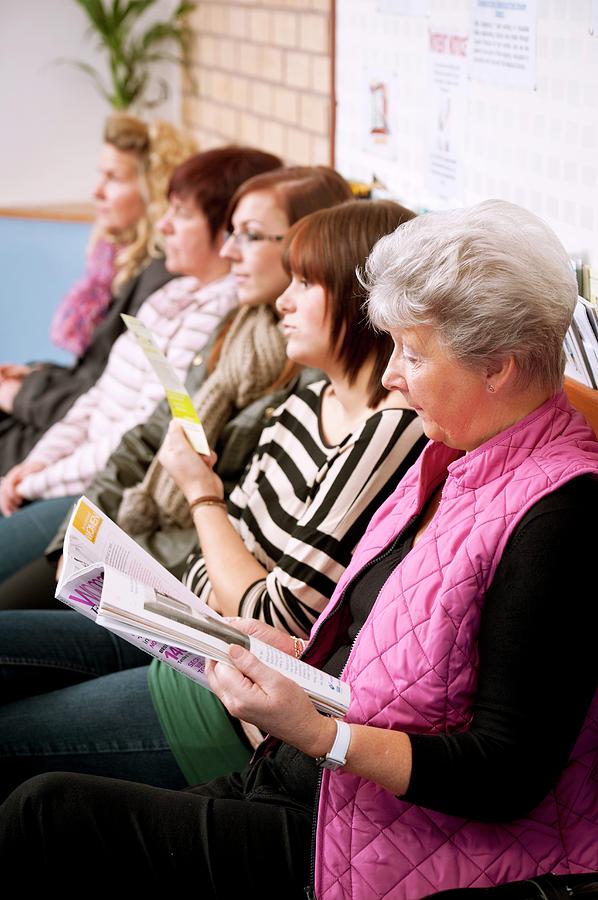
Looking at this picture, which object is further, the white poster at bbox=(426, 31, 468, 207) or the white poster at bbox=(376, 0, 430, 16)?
the white poster at bbox=(376, 0, 430, 16)

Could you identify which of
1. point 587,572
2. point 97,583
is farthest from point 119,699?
point 587,572

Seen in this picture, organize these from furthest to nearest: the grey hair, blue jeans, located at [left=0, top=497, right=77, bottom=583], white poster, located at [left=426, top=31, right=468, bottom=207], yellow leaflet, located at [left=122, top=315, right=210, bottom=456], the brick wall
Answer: the brick wall, blue jeans, located at [left=0, top=497, right=77, bottom=583], white poster, located at [left=426, top=31, right=468, bottom=207], yellow leaflet, located at [left=122, top=315, right=210, bottom=456], the grey hair

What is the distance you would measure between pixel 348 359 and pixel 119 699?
0.71m

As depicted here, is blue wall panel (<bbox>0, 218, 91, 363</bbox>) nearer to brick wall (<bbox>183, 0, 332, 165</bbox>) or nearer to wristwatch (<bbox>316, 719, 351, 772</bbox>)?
brick wall (<bbox>183, 0, 332, 165</bbox>)

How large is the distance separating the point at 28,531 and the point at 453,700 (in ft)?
5.26

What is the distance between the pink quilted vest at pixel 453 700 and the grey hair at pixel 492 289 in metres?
0.09

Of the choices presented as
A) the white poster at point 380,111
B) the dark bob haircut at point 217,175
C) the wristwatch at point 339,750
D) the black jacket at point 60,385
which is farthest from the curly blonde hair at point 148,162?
the wristwatch at point 339,750

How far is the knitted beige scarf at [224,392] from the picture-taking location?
2256 millimetres

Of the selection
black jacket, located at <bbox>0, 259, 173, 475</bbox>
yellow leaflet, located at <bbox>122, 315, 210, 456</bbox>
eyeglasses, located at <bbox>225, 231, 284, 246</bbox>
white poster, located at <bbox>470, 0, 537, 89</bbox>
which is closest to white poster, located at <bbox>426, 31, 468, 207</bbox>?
white poster, located at <bbox>470, 0, 537, 89</bbox>

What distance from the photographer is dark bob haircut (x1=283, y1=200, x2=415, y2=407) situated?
176 centimetres

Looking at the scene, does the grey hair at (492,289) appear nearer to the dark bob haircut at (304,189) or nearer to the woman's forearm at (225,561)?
the woman's forearm at (225,561)

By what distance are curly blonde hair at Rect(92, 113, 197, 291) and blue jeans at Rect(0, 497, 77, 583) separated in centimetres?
94

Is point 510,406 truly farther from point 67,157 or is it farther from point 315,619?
point 67,157

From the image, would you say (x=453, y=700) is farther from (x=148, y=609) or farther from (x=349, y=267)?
(x=349, y=267)
